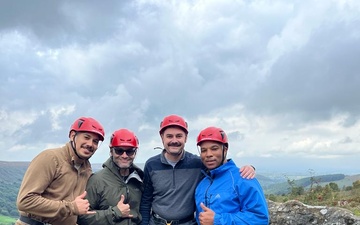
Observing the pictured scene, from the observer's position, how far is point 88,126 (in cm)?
634

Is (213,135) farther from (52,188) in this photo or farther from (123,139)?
(52,188)

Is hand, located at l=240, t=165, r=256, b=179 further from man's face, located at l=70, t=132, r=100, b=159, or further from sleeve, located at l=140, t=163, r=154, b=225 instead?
man's face, located at l=70, t=132, r=100, b=159

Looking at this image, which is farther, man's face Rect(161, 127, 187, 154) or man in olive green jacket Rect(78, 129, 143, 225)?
man's face Rect(161, 127, 187, 154)

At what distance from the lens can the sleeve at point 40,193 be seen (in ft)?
18.7

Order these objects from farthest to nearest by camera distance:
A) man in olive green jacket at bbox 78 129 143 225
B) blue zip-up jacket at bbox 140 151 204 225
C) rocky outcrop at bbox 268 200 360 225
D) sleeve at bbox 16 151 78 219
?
rocky outcrop at bbox 268 200 360 225
blue zip-up jacket at bbox 140 151 204 225
man in olive green jacket at bbox 78 129 143 225
sleeve at bbox 16 151 78 219

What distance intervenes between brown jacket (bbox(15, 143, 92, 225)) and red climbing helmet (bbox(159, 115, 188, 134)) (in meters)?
1.56

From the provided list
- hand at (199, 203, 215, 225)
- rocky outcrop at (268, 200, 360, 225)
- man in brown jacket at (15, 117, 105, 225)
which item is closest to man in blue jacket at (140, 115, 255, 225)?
hand at (199, 203, 215, 225)

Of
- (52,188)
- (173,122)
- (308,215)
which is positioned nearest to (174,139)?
(173,122)

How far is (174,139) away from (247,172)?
4.44 feet

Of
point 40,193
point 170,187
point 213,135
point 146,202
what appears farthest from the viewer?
point 146,202

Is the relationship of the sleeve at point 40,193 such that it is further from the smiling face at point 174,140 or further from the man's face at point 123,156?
the smiling face at point 174,140

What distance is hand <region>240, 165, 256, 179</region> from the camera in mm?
6012

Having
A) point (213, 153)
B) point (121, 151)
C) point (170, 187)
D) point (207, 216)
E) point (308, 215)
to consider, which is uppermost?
point (121, 151)

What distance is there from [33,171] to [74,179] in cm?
73
